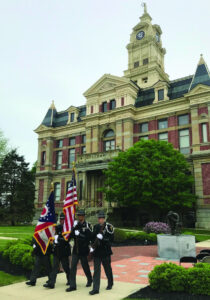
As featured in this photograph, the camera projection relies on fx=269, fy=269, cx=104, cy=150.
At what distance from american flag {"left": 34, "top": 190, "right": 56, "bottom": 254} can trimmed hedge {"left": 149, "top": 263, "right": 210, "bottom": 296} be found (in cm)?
333

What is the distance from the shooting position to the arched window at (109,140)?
122 ft

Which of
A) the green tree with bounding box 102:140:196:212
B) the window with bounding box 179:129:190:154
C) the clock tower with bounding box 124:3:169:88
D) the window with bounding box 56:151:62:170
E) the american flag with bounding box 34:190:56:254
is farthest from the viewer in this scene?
the clock tower with bounding box 124:3:169:88

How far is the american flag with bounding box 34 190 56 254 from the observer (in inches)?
329

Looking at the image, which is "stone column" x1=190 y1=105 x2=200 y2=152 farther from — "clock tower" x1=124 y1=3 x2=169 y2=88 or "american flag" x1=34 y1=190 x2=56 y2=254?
"american flag" x1=34 y1=190 x2=56 y2=254

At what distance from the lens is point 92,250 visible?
7504 mm

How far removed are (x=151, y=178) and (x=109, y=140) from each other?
556 inches

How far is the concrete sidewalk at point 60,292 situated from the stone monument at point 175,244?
4.68m

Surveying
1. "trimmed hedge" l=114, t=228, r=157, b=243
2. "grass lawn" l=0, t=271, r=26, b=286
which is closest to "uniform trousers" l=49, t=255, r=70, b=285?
"grass lawn" l=0, t=271, r=26, b=286

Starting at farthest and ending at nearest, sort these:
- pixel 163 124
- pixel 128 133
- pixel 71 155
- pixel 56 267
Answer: pixel 71 155 < pixel 128 133 < pixel 163 124 < pixel 56 267

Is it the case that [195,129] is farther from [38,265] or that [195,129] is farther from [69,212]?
[38,265]

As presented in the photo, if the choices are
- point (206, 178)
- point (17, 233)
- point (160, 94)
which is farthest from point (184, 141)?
point (17, 233)

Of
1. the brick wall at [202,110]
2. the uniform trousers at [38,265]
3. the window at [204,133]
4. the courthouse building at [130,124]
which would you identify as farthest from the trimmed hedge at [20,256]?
the brick wall at [202,110]

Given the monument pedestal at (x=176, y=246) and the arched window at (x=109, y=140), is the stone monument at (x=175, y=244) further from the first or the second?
the arched window at (x=109, y=140)

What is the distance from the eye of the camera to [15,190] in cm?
4169
